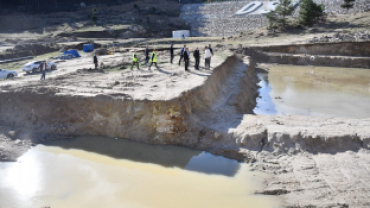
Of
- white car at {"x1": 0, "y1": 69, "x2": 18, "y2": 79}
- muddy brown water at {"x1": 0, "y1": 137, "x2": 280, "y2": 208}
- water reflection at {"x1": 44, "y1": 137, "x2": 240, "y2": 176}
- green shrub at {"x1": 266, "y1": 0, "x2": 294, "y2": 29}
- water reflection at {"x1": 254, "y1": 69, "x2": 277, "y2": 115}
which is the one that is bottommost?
muddy brown water at {"x1": 0, "y1": 137, "x2": 280, "y2": 208}

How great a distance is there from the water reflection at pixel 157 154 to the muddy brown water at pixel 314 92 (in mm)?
7554

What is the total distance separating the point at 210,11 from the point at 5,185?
60792 millimetres

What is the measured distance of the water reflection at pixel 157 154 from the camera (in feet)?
36.1

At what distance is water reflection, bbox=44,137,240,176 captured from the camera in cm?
1099

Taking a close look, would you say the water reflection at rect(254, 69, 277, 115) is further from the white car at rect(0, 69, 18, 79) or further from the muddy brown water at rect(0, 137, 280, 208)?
the white car at rect(0, 69, 18, 79)

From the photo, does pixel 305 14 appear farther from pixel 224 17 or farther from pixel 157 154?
pixel 157 154

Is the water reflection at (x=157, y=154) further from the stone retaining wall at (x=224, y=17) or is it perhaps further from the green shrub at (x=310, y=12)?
the stone retaining wall at (x=224, y=17)

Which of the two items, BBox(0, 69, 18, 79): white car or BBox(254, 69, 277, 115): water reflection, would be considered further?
BBox(0, 69, 18, 79): white car

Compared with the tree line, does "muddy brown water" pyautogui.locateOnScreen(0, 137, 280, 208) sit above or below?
below

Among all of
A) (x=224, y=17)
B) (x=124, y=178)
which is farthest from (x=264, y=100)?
(x=224, y=17)

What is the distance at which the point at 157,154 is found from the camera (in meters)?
12.1

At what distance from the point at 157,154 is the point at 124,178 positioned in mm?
1910

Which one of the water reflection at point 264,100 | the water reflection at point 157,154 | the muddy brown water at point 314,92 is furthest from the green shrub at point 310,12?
the water reflection at point 157,154

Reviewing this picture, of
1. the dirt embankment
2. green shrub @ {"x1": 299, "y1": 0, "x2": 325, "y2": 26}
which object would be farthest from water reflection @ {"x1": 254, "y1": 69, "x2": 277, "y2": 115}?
green shrub @ {"x1": 299, "y1": 0, "x2": 325, "y2": 26}
